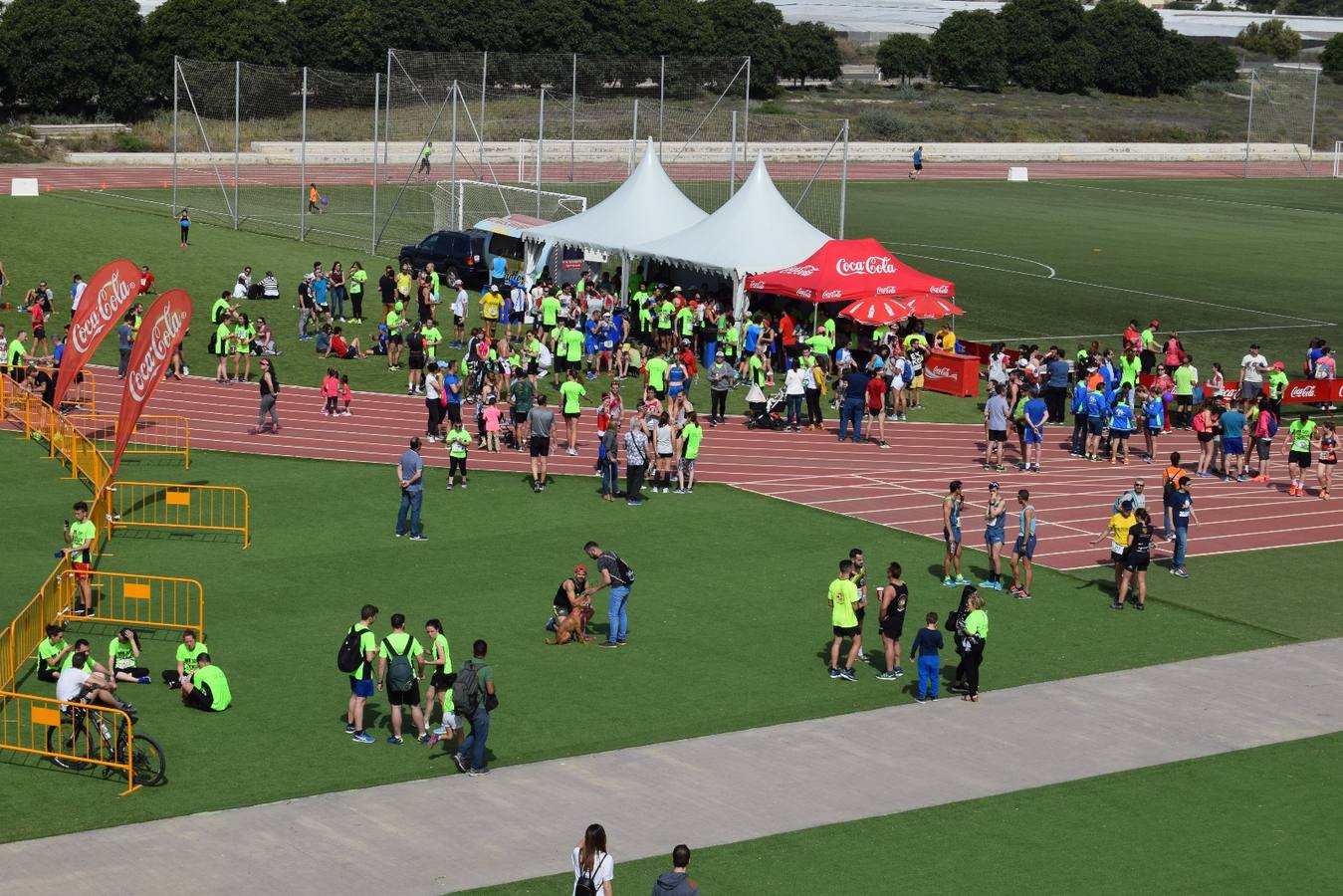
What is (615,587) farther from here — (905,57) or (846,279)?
(905,57)

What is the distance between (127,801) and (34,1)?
7015cm

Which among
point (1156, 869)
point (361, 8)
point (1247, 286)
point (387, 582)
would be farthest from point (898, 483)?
point (361, 8)

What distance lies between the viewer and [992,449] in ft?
108

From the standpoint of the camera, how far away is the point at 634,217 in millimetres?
45125

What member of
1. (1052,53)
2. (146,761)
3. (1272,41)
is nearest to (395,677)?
(146,761)

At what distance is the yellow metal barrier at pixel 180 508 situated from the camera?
88.4ft

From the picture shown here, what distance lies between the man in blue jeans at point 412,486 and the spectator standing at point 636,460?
373cm

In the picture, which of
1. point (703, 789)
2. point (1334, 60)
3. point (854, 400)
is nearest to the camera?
point (703, 789)

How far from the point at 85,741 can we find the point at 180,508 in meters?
9.92

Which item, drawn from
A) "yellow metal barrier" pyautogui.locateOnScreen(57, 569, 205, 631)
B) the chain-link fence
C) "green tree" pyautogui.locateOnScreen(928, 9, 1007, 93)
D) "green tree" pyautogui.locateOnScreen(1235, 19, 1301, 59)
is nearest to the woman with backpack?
"yellow metal barrier" pyautogui.locateOnScreen(57, 569, 205, 631)

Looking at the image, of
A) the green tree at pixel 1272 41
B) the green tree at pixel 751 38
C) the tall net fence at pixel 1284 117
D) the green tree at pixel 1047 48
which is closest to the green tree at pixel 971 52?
the green tree at pixel 1047 48

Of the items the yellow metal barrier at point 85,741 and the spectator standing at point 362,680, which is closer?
the yellow metal barrier at point 85,741

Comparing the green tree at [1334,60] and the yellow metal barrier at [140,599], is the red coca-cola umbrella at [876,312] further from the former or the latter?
the green tree at [1334,60]

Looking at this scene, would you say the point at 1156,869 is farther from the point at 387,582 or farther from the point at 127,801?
the point at 387,582
